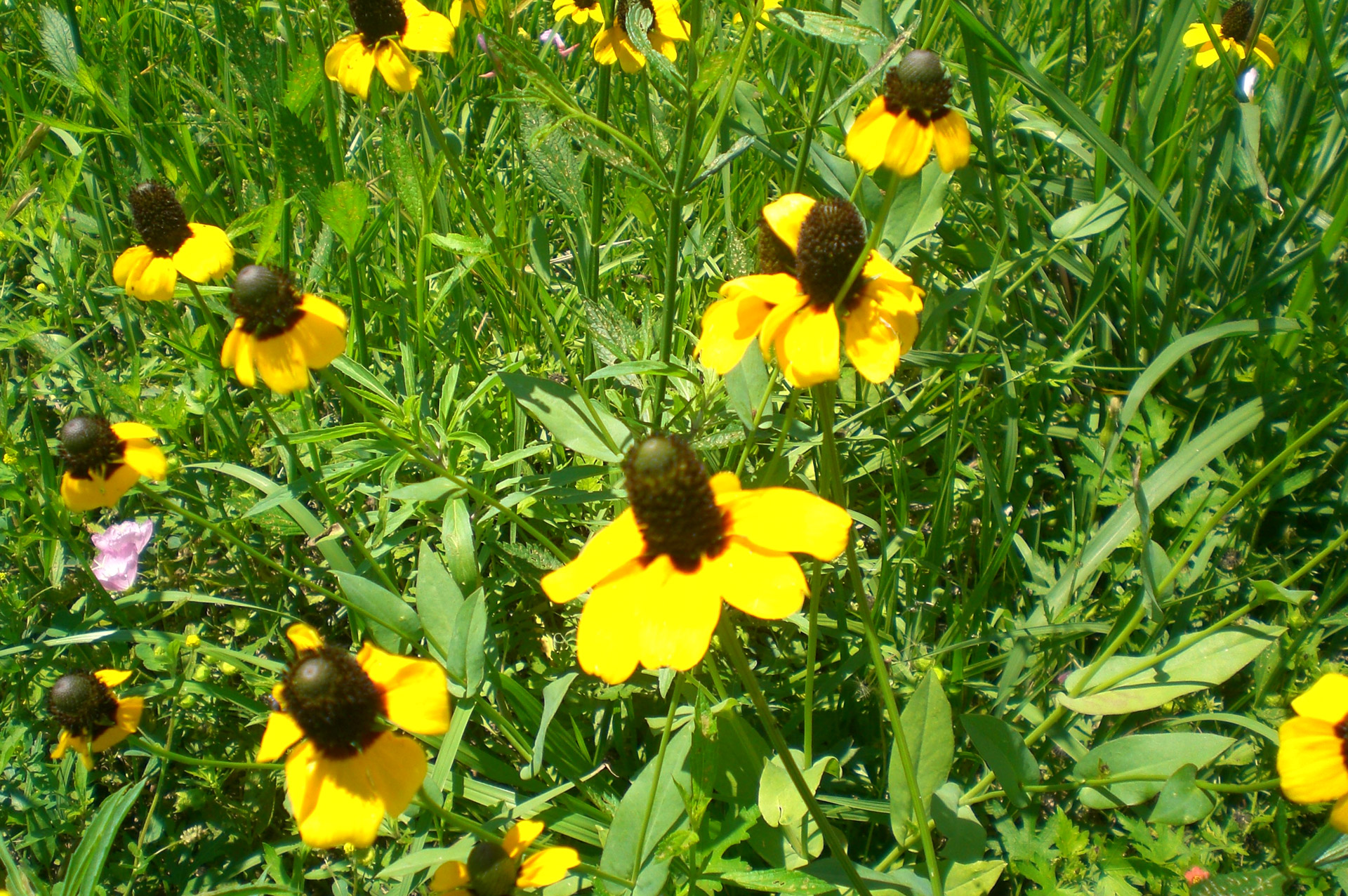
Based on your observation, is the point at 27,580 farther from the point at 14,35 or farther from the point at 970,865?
the point at 14,35

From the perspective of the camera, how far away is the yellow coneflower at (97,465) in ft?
5.40

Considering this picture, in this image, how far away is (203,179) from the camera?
282 cm

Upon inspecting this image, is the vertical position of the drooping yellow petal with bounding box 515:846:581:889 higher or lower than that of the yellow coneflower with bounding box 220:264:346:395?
lower

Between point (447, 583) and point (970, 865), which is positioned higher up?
point (447, 583)

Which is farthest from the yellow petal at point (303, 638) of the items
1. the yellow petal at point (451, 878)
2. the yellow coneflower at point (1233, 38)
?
the yellow coneflower at point (1233, 38)

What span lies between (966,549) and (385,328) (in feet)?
5.94

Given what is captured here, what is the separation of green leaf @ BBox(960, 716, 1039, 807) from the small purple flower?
2.02 m

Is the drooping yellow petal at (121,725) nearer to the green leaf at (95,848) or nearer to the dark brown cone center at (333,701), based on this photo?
the green leaf at (95,848)

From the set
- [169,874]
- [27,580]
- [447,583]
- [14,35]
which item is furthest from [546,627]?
[14,35]

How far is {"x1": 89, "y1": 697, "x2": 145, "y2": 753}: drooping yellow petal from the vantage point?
5.19ft

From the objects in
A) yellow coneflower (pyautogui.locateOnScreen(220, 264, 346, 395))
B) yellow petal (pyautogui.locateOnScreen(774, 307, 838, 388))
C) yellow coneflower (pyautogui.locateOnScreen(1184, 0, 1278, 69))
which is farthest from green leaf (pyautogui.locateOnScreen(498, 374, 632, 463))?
yellow coneflower (pyautogui.locateOnScreen(1184, 0, 1278, 69))

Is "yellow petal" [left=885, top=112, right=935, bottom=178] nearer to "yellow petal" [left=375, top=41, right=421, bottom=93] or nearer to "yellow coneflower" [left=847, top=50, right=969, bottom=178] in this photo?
"yellow coneflower" [left=847, top=50, right=969, bottom=178]

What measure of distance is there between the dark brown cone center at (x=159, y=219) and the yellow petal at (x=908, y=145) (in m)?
1.59

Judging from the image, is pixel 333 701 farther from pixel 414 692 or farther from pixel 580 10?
pixel 580 10
